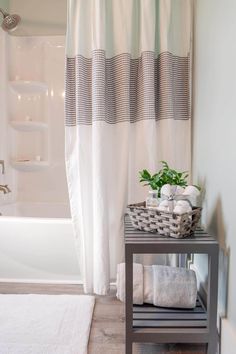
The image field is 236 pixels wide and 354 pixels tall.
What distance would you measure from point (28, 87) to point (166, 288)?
2.27 m

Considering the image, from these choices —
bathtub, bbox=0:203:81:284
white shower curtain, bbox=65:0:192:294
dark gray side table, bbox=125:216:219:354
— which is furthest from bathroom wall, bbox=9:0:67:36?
dark gray side table, bbox=125:216:219:354

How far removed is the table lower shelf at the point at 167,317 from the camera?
1.14 m

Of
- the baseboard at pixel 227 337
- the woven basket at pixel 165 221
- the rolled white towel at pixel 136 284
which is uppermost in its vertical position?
the woven basket at pixel 165 221

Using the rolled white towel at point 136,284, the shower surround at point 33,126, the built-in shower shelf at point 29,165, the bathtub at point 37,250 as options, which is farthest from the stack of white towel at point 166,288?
the built-in shower shelf at point 29,165

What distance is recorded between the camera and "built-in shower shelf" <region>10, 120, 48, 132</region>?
8.94 ft

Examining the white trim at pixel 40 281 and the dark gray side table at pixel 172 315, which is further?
the white trim at pixel 40 281

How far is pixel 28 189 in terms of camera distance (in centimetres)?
279

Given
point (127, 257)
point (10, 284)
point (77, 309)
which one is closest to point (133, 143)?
point (127, 257)

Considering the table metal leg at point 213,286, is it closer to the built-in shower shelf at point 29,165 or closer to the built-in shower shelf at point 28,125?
the built-in shower shelf at point 29,165

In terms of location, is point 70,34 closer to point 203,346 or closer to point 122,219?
point 122,219

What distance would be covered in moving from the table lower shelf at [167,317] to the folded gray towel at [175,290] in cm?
3

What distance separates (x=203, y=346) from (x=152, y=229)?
0.63 metres

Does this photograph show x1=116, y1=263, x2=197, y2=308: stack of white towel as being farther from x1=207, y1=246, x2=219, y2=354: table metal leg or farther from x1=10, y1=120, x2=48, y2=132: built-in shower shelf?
x1=10, y1=120, x2=48, y2=132: built-in shower shelf

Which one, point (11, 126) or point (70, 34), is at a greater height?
point (70, 34)
